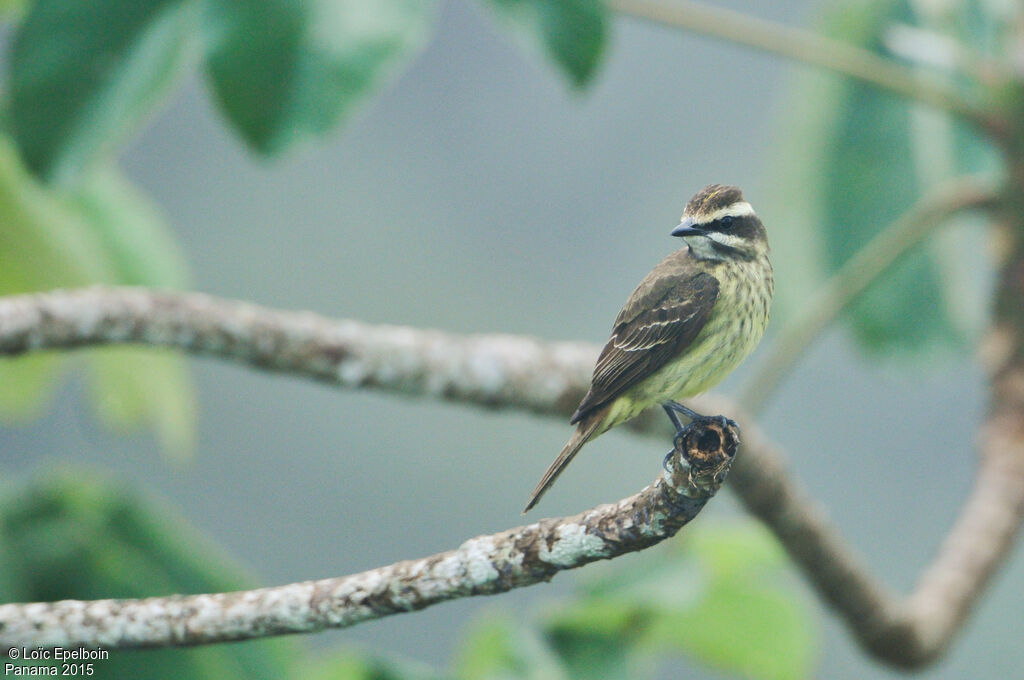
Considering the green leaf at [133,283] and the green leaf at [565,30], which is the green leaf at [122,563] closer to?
the green leaf at [133,283]

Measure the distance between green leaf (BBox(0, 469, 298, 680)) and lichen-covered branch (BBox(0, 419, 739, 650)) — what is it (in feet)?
3.90

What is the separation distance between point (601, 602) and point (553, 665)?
0.18 m

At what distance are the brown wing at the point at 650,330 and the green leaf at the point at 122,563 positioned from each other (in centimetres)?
153

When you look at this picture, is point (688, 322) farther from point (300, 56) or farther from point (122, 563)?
point (122, 563)

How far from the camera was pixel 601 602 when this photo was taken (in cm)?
239

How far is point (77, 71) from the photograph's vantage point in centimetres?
193

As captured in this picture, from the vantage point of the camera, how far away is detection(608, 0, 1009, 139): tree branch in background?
2574 millimetres

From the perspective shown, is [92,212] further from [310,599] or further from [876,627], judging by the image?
[876,627]

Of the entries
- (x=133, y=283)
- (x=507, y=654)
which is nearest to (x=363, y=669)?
(x=507, y=654)

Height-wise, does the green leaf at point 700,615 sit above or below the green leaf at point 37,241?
below

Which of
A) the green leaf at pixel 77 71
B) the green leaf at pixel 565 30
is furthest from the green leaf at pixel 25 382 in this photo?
the green leaf at pixel 565 30

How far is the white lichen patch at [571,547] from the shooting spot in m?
1.09

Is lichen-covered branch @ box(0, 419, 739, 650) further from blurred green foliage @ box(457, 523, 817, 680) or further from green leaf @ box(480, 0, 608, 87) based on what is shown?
blurred green foliage @ box(457, 523, 817, 680)

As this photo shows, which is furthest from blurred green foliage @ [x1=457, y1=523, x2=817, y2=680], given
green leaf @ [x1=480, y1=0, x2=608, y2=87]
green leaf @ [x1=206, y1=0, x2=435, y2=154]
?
green leaf @ [x1=206, y1=0, x2=435, y2=154]
